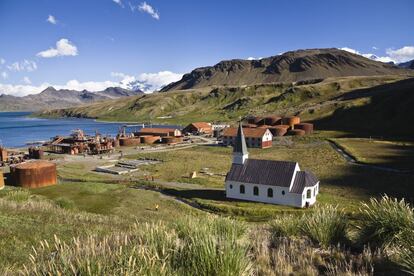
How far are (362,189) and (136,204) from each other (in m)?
28.3

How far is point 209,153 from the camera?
8594 centimetres

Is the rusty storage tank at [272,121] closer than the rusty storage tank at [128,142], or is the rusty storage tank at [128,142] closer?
the rusty storage tank at [128,142]

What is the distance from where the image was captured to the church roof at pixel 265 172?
43156 millimetres

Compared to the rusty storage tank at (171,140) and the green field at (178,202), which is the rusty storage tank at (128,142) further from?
the green field at (178,202)

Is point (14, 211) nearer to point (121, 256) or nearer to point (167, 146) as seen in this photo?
point (121, 256)

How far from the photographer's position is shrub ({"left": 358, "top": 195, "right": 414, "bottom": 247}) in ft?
33.6

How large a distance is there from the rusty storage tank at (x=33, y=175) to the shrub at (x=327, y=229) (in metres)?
49.7

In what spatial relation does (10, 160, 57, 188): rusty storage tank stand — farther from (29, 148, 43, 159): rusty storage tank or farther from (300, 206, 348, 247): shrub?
(300, 206, 348, 247): shrub

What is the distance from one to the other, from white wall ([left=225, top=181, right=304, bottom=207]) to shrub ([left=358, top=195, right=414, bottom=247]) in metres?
30.7

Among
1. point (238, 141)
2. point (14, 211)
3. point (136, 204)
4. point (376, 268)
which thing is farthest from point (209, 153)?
point (376, 268)

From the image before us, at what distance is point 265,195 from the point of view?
4384 centimetres

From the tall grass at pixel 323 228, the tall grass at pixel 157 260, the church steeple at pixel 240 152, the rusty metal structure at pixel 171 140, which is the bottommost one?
the rusty metal structure at pixel 171 140

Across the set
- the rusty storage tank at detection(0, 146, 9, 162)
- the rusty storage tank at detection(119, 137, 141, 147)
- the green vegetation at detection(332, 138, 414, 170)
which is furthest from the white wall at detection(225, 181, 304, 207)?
the rusty storage tank at detection(119, 137, 141, 147)

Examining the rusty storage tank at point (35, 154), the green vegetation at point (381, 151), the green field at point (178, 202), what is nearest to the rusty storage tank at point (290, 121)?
the green field at point (178, 202)
